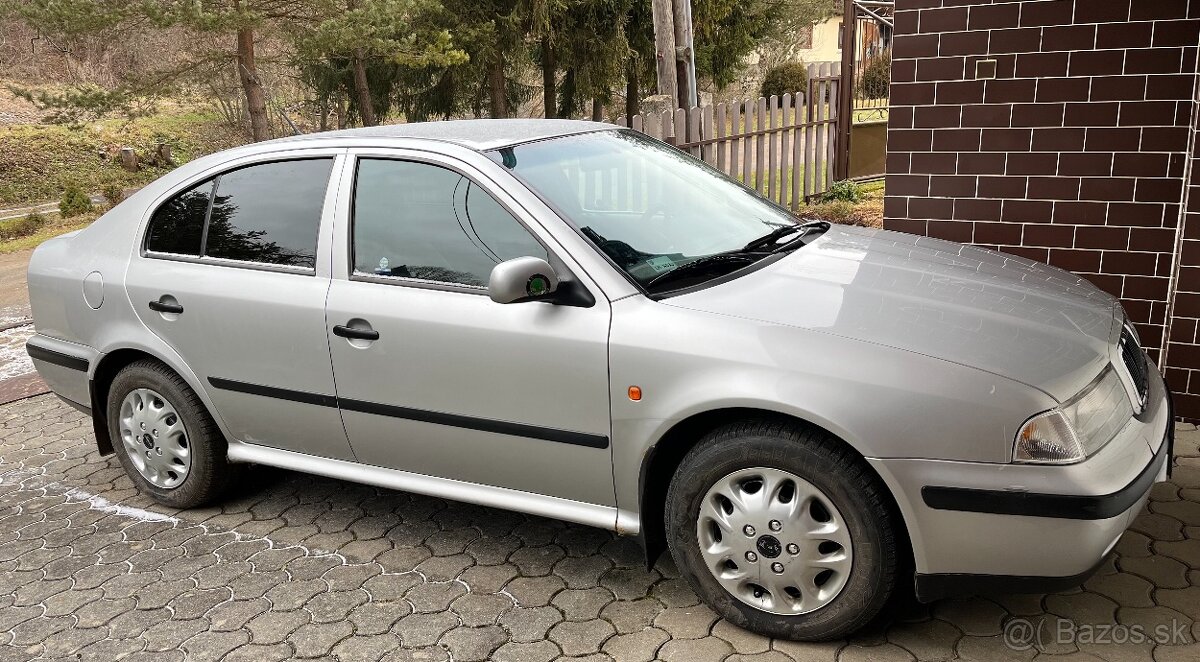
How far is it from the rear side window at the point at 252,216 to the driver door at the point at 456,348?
0.72 feet

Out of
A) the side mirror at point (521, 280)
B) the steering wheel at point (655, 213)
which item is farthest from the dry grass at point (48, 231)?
the side mirror at point (521, 280)

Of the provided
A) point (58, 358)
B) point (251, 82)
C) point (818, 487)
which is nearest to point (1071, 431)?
point (818, 487)

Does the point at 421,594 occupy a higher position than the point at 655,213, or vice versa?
the point at 655,213

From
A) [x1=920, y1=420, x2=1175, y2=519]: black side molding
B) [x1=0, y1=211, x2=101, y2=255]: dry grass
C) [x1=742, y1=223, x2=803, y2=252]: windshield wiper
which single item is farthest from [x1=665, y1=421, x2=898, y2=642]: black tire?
[x1=0, y1=211, x2=101, y2=255]: dry grass

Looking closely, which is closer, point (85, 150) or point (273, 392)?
point (273, 392)

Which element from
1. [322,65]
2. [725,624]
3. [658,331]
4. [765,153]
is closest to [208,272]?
[658,331]

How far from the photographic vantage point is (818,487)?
110 inches

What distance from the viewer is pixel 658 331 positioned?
2986mm

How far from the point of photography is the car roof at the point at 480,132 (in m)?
3.61

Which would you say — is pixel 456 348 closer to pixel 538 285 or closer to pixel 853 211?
pixel 538 285

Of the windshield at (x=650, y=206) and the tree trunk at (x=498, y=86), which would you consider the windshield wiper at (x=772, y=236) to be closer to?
the windshield at (x=650, y=206)

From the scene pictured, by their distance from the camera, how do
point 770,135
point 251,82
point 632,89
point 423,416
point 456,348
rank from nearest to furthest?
point 456,348, point 423,416, point 770,135, point 251,82, point 632,89

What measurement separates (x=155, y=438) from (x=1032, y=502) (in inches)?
141

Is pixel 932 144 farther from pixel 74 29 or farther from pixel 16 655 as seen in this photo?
pixel 74 29
